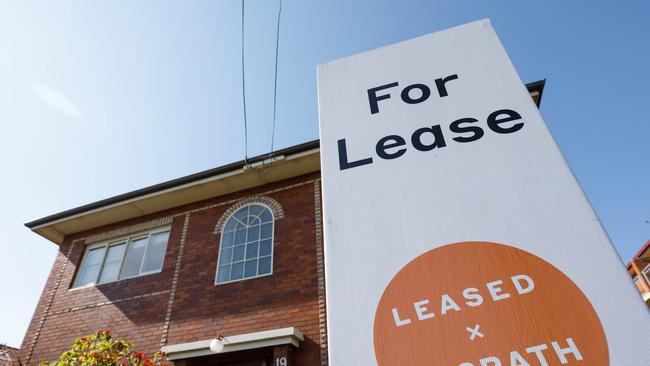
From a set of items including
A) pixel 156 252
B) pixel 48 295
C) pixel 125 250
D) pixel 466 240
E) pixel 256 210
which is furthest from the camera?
pixel 125 250

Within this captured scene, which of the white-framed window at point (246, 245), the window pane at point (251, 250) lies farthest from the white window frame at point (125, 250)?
the window pane at point (251, 250)

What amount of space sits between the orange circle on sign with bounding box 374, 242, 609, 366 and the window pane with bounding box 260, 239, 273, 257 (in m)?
5.99

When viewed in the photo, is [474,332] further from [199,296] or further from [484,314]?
[199,296]

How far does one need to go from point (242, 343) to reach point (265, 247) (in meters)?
1.73

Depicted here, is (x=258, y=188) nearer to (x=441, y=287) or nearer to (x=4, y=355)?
(x=4, y=355)

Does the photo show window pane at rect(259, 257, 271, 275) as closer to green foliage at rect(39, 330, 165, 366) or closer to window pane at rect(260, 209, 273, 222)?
window pane at rect(260, 209, 273, 222)

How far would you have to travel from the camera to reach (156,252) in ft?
26.9

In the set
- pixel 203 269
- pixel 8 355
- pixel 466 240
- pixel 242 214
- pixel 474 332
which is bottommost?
pixel 474 332

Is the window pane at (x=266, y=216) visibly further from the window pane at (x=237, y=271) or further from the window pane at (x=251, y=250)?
the window pane at (x=237, y=271)

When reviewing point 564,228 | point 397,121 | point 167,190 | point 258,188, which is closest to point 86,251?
point 167,190

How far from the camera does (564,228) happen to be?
1.38 metres

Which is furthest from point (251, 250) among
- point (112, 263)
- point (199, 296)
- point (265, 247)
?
point (112, 263)

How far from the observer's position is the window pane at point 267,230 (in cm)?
744

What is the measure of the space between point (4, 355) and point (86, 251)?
7.39ft
